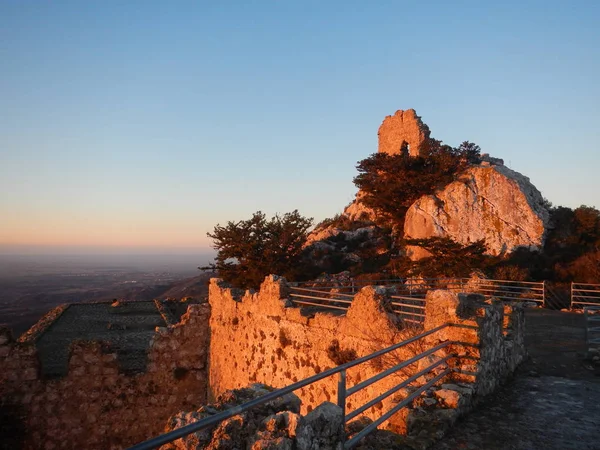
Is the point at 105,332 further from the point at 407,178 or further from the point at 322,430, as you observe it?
the point at 407,178

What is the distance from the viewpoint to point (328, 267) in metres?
25.6

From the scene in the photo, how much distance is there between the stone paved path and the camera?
4.33m

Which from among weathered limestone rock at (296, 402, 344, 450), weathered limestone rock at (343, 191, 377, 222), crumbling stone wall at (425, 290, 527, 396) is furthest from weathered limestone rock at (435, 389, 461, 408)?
weathered limestone rock at (343, 191, 377, 222)

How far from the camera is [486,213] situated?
25797 millimetres

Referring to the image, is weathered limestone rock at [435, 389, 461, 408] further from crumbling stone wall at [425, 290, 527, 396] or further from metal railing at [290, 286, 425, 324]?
metal railing at [290, 286, 425, 324]

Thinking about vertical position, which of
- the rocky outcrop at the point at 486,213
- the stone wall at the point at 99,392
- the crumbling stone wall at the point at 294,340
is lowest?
the stone wall at the point at 99,392

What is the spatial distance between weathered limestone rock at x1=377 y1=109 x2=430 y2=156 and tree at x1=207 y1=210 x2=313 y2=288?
16.8 metres

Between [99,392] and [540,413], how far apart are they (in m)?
10.6

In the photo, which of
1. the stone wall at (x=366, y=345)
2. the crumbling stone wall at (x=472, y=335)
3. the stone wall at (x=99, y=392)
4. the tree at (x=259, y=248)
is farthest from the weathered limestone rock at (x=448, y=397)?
the tree at (x=259, y=248)

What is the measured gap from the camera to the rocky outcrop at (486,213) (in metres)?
24.6

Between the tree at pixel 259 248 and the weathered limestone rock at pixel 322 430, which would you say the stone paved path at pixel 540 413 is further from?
the tree at pixel 259 248

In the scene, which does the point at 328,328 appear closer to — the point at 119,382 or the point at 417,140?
the point at 119,382

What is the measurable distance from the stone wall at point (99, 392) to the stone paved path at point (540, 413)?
915 cm

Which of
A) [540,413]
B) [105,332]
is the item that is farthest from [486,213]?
[540,413]
